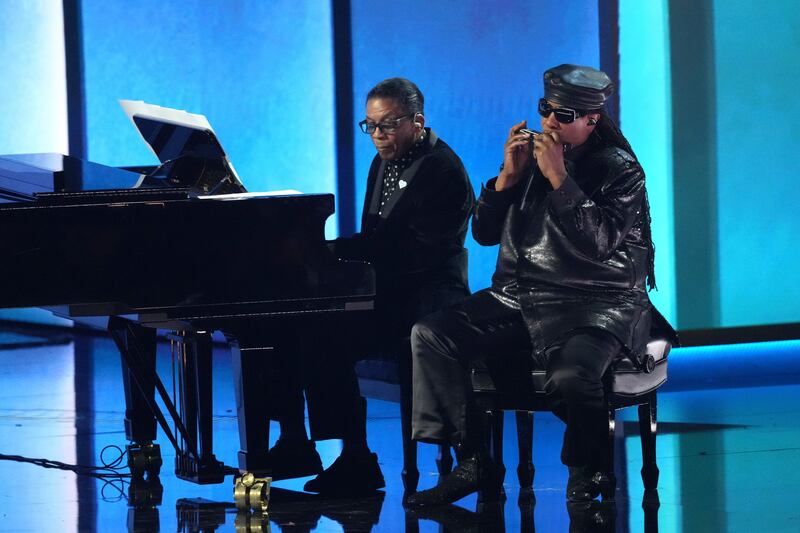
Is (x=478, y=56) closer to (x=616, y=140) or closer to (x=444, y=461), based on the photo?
(x=616, y=140)

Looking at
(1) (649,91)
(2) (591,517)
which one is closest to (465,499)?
(2) (591,517)

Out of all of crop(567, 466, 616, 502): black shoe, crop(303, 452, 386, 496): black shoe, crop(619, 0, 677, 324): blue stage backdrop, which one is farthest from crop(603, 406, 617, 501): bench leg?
crop(619, 0, 677, 324): blue stage backdrop

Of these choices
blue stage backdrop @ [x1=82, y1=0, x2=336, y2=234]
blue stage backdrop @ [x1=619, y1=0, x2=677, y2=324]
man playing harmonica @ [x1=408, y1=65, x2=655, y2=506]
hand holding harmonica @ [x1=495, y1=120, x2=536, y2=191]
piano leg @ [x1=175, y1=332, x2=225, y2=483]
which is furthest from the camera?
blue stage backdrop @ [x1=82, y1=0, x2=336, y2=234]

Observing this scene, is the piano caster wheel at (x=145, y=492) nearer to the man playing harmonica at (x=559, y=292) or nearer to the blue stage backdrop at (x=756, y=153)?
the man playing harmonica at (x=559, y=292)

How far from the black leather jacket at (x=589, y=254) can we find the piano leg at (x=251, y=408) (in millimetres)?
780

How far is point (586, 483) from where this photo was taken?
12.0 ft

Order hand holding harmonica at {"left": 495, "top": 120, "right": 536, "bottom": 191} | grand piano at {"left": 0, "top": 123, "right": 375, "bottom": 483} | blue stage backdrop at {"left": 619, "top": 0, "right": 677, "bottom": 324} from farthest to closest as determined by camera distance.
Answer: blue stage backdrop at {"left": 619, "top": 0, "right": 677, "bottom": 324} < hand holding harmonica at {"left": 495, "top": 120, "right": 536, "bottom": 191} < grand piano at {"left": 0, "top": 123, "right": 375, "bottom": 483}

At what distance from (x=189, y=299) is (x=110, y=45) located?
5.76 metres

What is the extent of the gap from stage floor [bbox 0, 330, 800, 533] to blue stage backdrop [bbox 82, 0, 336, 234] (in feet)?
6.71

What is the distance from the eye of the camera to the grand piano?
11.5ft

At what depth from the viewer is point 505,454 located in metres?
4.90

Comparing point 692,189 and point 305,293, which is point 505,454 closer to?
point 305,293

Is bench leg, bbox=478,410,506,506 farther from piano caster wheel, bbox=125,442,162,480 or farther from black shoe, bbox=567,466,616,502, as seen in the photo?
piano caster wheel, bbox=125,442,162,480

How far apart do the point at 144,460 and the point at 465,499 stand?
1.17m
